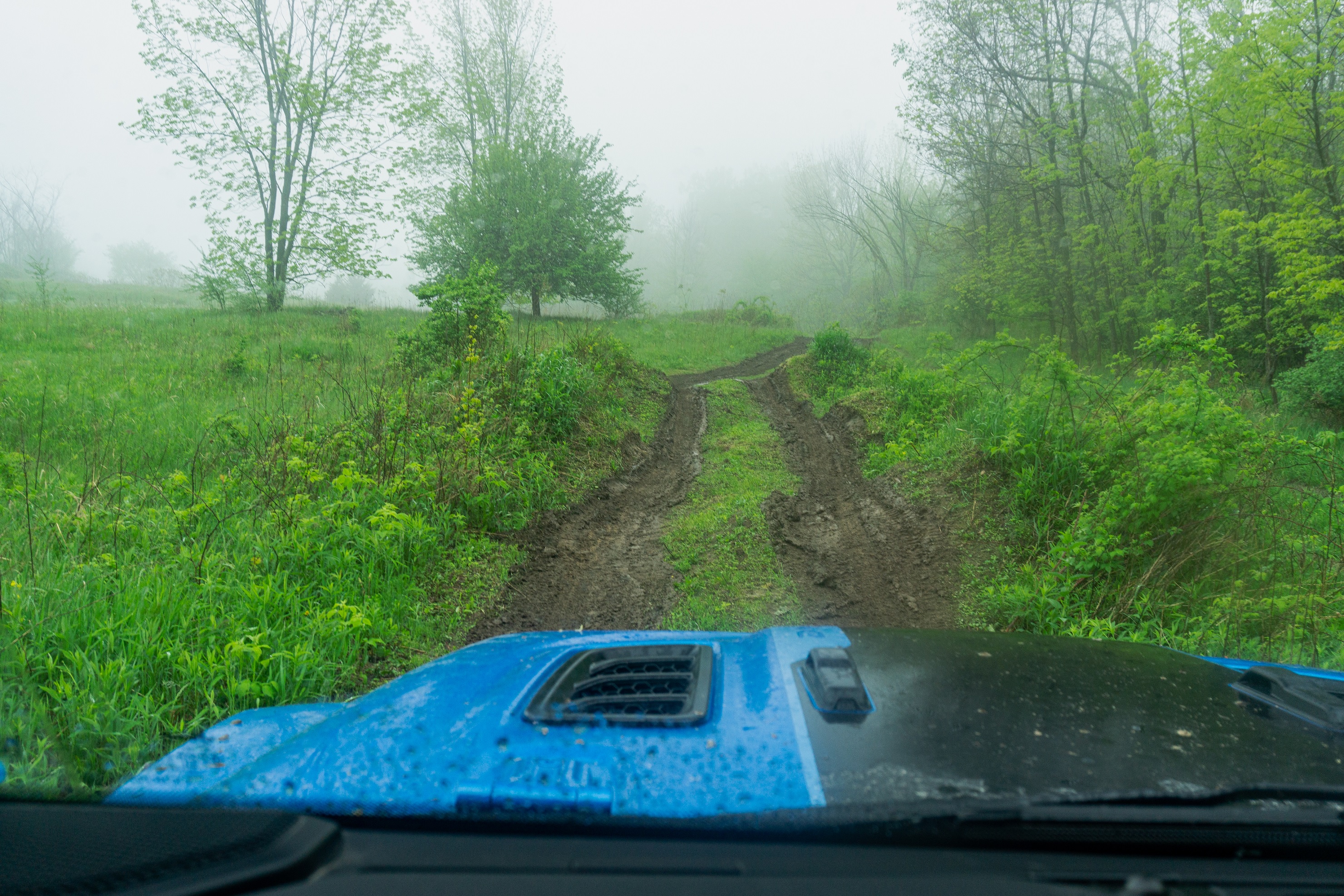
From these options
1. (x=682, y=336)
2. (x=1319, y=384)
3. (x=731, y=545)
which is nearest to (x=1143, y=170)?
(x=1319, y=384)

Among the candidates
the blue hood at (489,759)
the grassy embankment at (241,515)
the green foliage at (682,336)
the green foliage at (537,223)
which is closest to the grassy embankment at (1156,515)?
the blue hood at (489,759)

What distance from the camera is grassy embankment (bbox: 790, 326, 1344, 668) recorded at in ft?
12.8

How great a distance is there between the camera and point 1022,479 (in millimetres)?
5730

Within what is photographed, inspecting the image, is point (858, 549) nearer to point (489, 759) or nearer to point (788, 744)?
point (788, 744)

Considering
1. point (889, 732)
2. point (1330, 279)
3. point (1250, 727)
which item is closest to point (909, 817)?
point (889, 732)

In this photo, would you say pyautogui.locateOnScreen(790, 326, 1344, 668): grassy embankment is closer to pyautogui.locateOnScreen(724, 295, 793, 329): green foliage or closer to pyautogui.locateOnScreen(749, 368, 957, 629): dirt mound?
pyautogui.locateOnScreen(749, 368, 957, 629): dirt mound

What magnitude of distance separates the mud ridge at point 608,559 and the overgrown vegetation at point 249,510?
235mm

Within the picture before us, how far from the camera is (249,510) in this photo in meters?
4.50

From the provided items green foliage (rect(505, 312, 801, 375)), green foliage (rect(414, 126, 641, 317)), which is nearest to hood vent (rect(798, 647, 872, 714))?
green foliage (rect(505, 312, 801, 375))

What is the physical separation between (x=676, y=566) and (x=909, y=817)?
416 cm

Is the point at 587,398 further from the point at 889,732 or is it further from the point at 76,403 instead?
the point at 889,732

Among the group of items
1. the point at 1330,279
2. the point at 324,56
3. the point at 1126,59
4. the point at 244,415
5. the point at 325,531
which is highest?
the point at 324,56

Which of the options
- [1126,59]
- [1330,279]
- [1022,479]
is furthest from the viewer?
[1126,59]

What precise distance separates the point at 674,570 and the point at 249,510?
10.6 ft
